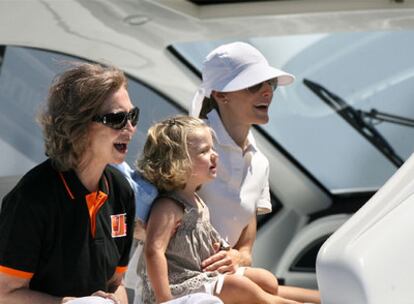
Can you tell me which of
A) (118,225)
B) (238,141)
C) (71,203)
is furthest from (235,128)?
(71,203)

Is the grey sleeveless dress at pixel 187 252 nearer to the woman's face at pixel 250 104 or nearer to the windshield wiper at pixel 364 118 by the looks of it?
the woman's face at pixel 250 104

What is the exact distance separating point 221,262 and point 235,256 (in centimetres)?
10

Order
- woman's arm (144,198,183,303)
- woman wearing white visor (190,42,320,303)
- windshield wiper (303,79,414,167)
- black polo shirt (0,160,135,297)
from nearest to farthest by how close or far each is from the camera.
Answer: black polo shirt (0,160,135,297)
woman's arm (144,198,183,303)
woman wearing white visor (190,42,320,303)
windshield wiper (303,79,414,167)

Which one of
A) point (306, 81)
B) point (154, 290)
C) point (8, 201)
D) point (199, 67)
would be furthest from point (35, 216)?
point (306, 81)

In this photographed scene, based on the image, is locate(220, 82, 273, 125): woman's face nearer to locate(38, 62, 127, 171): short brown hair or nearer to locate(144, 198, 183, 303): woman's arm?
locate(144, 198, 183, 303): woman's arm

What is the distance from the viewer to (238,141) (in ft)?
9.23

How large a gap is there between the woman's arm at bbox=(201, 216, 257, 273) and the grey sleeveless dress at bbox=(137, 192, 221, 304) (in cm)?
2

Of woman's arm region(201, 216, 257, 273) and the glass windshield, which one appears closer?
woman's arm region(201, 216, 257, 273)

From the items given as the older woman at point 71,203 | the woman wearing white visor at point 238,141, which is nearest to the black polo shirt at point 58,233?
the older woman at point 71,203

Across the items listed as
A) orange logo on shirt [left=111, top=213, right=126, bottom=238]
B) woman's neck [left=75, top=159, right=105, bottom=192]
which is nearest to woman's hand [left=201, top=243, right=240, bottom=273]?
orange logo on shirt [left=111, top=213, right=126, bottom=238]

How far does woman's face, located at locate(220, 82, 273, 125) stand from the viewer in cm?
278

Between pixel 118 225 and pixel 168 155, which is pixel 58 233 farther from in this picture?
pixel 168 155

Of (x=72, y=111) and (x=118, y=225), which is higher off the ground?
(x=72, y=111)

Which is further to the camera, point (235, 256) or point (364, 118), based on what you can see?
point (364, 118)
